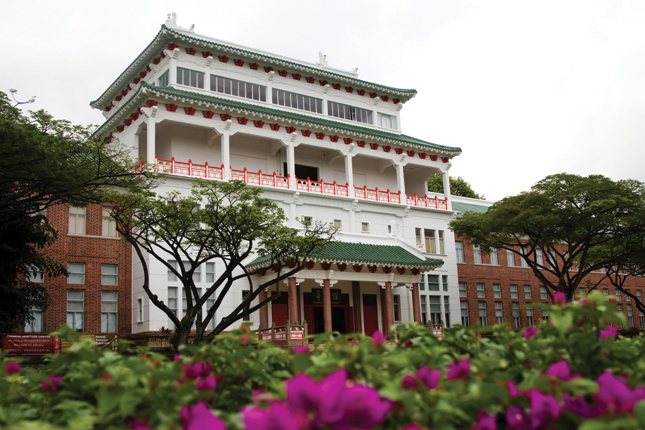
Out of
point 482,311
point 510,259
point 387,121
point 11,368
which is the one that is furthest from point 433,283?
point 11,368

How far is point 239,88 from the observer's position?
1499 inches

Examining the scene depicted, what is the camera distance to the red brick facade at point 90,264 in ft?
96.3

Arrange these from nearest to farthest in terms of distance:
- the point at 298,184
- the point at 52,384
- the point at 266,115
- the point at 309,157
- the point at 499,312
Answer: the point at 52,384 < the point at 266,115 < the point at 298,184 < the point at 309,157 < the point at 499,312

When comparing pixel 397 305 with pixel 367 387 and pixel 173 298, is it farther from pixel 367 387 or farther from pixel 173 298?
pixel 367 387

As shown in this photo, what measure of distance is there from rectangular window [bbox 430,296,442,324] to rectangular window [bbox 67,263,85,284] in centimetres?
2206

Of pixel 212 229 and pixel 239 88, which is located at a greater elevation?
pixel 239 88

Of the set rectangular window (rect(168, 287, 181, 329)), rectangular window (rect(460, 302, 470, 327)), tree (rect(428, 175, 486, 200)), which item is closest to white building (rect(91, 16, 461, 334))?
rectangular window (rect(168, 287, 181, 329))

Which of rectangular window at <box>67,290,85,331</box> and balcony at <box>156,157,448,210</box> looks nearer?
rectangular window at <box>67,290,85,331</box>

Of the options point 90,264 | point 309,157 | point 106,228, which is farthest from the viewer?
point 309,157

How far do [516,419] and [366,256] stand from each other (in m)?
28.4

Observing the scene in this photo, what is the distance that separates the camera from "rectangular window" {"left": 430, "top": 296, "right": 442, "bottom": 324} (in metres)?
40.2

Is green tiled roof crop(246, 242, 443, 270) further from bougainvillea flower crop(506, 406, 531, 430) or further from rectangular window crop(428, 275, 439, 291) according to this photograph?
bougainvillea flower crop(506, 406, 531, 430)

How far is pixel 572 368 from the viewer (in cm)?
372

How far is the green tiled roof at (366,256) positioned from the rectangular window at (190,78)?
42.0ft
